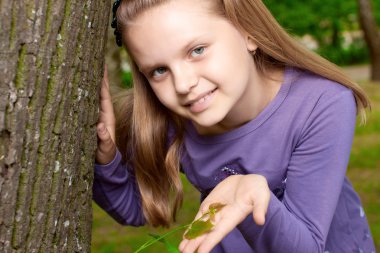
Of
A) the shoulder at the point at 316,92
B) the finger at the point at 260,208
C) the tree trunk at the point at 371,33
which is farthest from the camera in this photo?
the tree trunk at the point at 371,33

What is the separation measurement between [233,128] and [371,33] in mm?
14010

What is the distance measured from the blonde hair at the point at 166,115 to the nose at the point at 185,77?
266 mm

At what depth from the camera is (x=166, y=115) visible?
8.34ft

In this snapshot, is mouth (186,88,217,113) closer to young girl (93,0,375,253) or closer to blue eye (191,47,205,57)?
young girl (93,0,375,253)

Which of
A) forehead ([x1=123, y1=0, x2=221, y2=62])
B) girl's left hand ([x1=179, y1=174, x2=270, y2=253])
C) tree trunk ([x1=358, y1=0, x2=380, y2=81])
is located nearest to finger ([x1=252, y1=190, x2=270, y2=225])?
girl's left hand ([x1=179, y1=174, x2=270, y2=253])

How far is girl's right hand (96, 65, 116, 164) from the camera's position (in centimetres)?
223

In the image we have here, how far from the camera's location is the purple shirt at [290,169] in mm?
1996

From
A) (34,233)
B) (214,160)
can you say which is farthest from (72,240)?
(214,160)

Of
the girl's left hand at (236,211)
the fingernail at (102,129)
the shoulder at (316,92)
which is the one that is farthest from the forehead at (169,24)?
the girl's left hand at (236,211)

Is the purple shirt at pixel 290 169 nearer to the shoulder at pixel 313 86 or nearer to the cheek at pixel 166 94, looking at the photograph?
the shoulder at pixel 313 86

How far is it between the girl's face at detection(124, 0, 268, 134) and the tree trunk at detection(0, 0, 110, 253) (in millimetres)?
160

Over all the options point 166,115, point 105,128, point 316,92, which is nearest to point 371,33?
point 166,115

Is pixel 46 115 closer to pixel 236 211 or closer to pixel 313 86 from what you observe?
pixel 236 211

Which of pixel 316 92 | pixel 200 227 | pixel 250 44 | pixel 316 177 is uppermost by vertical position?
pixel 250 44
